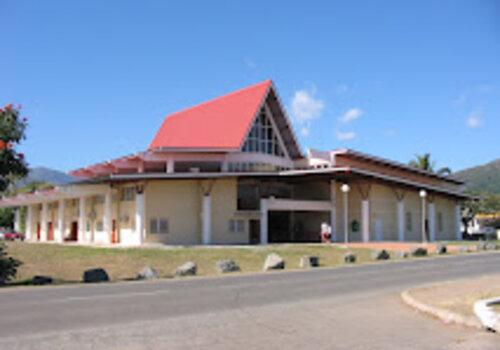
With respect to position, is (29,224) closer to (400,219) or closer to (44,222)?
(44,222)

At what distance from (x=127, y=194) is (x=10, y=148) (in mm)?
22699

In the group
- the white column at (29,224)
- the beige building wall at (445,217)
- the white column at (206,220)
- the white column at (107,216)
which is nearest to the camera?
the white column at (206,220)

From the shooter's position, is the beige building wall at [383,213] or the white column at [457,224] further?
the white column at [457,224]

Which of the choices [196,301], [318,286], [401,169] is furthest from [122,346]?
[401,169]

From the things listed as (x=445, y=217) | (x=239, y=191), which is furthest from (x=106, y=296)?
(x=445, y=217)

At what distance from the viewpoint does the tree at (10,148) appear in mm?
15633

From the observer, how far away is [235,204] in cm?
3791

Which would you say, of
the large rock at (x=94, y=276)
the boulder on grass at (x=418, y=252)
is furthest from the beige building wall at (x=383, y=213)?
the large rock at (x=94, y=276)

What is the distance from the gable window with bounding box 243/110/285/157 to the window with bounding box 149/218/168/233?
8527 millimetres

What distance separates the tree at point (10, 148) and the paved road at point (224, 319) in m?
4.10

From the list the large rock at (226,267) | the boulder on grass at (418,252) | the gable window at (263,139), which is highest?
the gable window at (263,139)

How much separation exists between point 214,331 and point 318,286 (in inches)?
240

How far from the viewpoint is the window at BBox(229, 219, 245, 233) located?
124 feet

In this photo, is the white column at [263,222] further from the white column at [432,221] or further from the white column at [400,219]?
the white column at [432,221]
